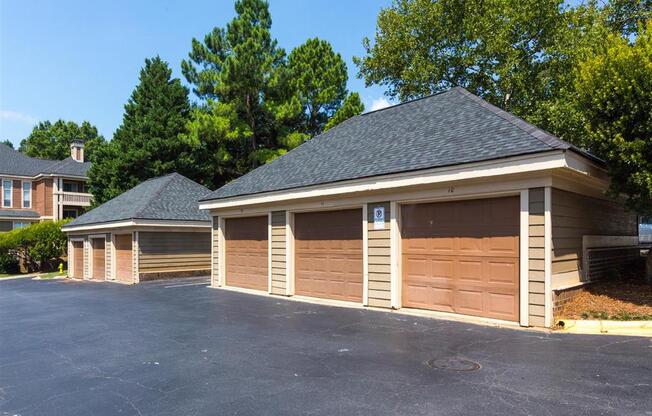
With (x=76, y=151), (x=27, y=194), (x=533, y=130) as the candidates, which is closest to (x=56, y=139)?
(x=76, y=151)

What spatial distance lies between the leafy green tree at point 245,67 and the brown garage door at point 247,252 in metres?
14.1

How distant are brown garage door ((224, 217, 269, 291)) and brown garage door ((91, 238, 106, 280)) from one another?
10.1 meters

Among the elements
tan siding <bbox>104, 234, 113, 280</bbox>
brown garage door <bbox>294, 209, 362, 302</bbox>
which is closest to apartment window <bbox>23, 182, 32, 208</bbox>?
tan siding <bbox>104, 234, 113, 280</bbox>

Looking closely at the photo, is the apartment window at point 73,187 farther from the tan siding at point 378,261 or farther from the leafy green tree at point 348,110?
the tan siding at point 378,261

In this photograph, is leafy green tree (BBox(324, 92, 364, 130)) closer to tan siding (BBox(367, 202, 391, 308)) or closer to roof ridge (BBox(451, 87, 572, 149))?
roof ridge (BBox(451, 87, 572, 149))

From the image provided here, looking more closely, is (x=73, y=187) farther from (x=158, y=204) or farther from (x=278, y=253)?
(x=278, y=253)

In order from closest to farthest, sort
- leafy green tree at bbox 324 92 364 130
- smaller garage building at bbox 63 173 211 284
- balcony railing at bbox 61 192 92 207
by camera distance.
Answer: smaller garage building at bbox 63 173 211 284 → leafy green tree at bbox 324 92 364 130 → balcony railing at bbox 61 192 92 207

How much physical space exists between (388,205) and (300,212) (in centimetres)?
313

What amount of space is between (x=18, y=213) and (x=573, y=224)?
140 ft

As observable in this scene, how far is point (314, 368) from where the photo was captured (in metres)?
5.92

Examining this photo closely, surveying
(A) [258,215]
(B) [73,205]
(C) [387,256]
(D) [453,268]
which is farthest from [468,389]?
(B) [73,205]

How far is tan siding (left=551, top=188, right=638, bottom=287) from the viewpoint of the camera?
836 centimetres

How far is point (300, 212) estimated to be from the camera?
12.7 meters

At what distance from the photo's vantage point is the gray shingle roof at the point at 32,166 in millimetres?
39350
